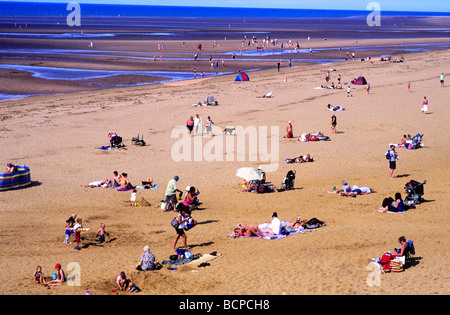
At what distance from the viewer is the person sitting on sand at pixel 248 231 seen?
15.6 metres

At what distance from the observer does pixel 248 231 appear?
1561 centimetres

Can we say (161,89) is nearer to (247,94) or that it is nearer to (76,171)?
(247,94)

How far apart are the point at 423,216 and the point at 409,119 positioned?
17.2 metres

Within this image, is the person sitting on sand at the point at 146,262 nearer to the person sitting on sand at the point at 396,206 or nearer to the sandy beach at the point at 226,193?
the sandy beach at the point at 226,193

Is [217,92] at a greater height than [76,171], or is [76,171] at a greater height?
[217,92]

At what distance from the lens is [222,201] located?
1931 cm

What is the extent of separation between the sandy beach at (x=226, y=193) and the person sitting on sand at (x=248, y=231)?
0.22 metres

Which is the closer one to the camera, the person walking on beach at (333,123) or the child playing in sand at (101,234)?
the child playing in sand at (101,234)

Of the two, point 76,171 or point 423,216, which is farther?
point 76,171

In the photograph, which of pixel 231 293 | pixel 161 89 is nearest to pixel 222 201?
pixel 231 293

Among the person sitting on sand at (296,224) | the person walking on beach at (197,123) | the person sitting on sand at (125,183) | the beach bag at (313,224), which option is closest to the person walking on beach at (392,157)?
the beach bag at (313,224)
